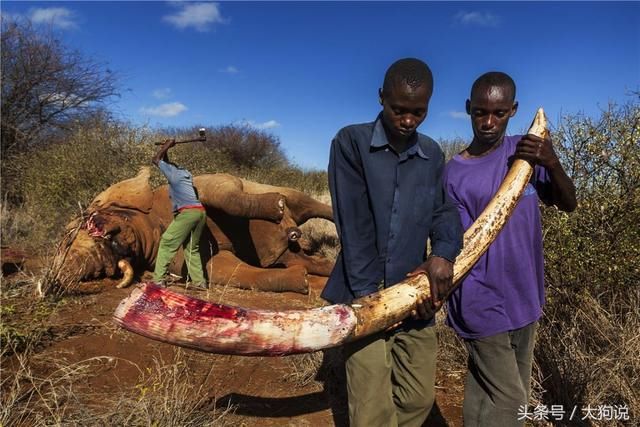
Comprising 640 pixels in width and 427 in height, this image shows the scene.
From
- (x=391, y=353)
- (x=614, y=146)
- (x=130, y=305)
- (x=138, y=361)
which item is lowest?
(x=138, y=361)

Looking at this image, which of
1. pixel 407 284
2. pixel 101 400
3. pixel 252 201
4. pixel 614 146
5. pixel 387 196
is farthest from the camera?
pixel 252 201

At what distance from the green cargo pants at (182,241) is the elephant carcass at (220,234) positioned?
42 centimetres

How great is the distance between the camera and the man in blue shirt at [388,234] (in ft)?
6.93

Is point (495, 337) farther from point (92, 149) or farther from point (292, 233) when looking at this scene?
point (92, 149)

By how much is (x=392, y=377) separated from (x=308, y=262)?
4.89 m

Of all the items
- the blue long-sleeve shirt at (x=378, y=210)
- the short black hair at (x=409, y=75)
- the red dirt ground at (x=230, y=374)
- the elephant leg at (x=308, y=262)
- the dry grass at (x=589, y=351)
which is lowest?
the red dirt ground at (x=230, y=374)

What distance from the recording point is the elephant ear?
7.45 m

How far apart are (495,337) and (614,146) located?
2.23 metres

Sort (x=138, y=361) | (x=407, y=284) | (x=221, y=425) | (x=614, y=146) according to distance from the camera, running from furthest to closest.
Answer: (x=138, y=361) → (x=614, y=146) → (x=221, y=425) → (x=407, y=284)

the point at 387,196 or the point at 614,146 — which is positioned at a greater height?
the point at 614,146

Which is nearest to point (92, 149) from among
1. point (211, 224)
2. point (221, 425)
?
point (211, 224)

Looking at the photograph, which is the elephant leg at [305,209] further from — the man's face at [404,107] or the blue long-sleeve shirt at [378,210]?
the man's face at [404,107]

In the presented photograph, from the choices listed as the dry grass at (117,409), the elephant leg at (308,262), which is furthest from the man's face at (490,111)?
the elephant leg at (308,262)

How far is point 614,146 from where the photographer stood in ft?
12.2
